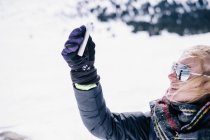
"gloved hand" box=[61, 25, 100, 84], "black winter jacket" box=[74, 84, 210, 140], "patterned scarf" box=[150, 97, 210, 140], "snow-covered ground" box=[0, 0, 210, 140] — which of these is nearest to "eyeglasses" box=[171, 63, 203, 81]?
"patterned scarf" box=[150, 97, 210, 140]

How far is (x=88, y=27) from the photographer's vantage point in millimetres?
1727

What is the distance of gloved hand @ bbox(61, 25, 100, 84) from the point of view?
66.8 inches

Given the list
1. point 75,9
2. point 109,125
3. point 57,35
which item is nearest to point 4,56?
point 57,35

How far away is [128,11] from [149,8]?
552mm

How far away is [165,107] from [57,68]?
177 inches

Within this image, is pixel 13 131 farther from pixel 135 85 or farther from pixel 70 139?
pixel 135 85

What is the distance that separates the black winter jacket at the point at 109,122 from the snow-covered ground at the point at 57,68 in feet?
4.77

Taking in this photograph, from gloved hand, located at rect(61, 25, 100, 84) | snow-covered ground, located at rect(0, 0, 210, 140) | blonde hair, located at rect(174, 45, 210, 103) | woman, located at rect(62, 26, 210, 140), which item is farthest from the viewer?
snow-covered ground, located at rect(0, 0, 210, 140)

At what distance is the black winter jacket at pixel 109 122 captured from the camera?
1.90m

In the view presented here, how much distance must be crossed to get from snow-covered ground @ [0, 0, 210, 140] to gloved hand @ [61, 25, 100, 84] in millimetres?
1829

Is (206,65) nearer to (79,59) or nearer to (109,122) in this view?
(109,122)

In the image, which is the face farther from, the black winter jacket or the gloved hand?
the gloved hand

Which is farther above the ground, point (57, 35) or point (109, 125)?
point (57, 35)

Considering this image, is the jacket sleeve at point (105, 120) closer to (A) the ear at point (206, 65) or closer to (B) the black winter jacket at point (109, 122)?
(B) the black winter jacket at point (109, 122)
